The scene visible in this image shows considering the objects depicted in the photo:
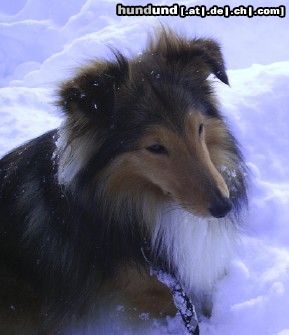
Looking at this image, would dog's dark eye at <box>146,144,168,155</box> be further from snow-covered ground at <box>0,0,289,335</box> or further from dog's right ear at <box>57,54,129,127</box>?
snow-covered ground at <box>0,0,289,335</box>

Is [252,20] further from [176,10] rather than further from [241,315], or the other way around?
[241,315]

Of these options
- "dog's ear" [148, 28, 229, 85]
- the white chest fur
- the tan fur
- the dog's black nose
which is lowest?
the white chest fur

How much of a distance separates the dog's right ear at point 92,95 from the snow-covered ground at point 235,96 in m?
0.24

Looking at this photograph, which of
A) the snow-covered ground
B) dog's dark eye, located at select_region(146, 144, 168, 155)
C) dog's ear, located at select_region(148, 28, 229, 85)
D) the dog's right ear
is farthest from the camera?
the snow-covered ground

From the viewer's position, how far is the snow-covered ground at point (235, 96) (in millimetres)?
2830

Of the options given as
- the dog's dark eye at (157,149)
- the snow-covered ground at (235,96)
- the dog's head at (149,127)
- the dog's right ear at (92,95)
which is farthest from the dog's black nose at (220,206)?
the snow-covered ground at (235,96)

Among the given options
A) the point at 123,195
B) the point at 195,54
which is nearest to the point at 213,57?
the point at 195,54

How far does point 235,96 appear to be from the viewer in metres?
4.51

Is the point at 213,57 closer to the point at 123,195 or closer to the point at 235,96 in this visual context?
the point at 123,195

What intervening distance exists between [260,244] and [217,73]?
133cm

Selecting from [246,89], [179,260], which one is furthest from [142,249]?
[246,89]

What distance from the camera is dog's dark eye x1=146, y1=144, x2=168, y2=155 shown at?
2.14 metres

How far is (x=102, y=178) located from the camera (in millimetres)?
2242

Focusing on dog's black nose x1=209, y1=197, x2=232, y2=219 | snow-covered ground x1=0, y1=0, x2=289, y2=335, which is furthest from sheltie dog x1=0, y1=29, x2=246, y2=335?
snow-covered ground x1=0, y1=0, x2=289, y2=335
